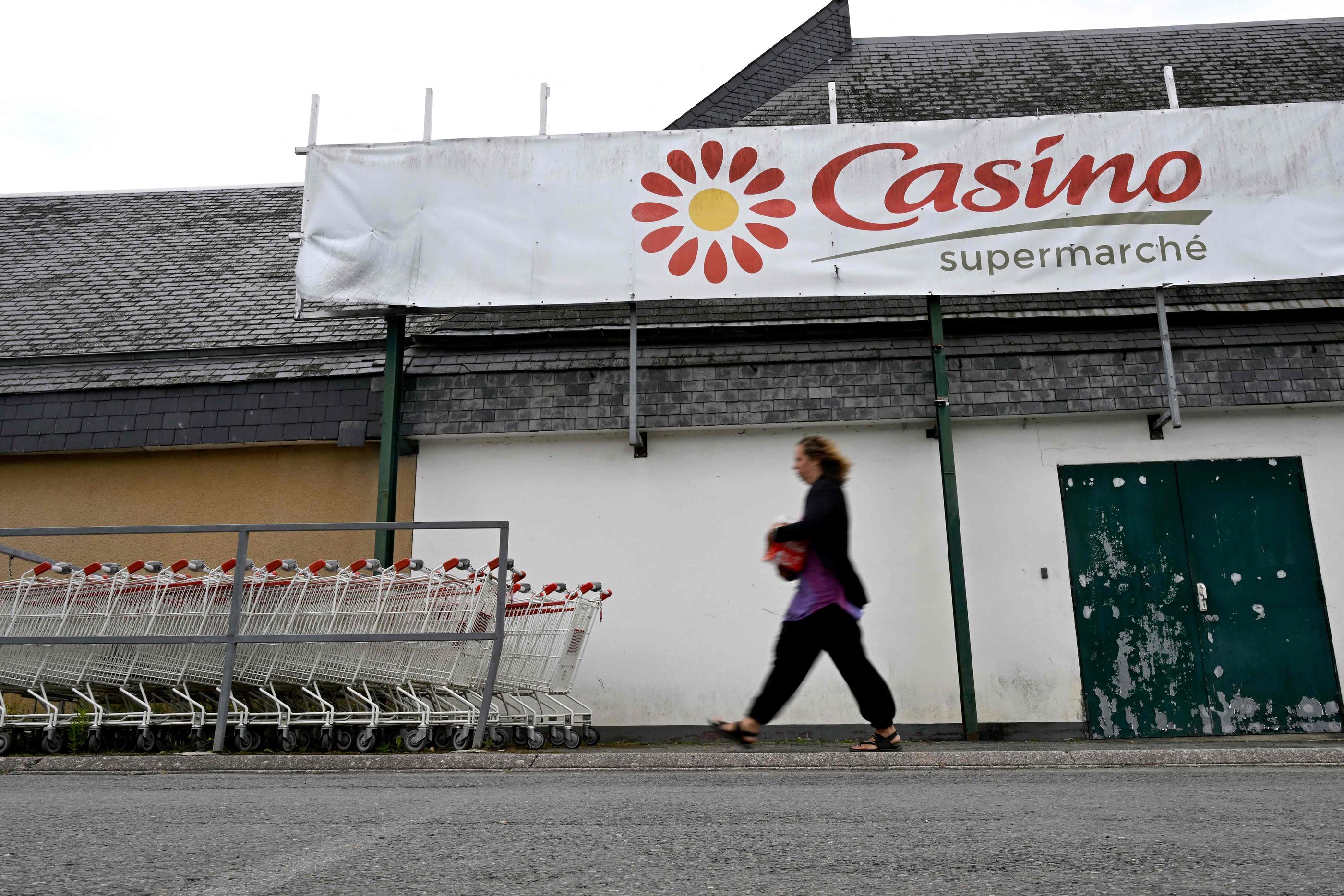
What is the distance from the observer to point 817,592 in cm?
586

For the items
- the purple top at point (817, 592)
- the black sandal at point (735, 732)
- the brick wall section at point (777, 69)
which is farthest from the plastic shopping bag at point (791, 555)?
the brick wall section at point (777, 69)

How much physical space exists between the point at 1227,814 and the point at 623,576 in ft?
22.9

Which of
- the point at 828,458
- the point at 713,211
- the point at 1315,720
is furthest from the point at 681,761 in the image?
the point at 1315,720

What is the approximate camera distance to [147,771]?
23.1 feet

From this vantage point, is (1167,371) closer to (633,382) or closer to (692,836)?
(633,382)

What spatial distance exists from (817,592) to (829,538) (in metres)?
0.31

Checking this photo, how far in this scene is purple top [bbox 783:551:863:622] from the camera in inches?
230

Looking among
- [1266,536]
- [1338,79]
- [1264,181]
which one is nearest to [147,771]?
[1266,536]

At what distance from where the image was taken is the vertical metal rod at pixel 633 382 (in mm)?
10664

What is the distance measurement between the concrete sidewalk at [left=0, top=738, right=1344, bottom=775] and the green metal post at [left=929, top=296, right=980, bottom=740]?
2.23 m

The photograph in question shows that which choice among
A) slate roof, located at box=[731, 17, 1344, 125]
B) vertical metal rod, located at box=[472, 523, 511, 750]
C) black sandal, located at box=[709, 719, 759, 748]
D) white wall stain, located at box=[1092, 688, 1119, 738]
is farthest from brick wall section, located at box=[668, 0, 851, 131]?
black sandal, located at box=[709, 719, 759, 748]

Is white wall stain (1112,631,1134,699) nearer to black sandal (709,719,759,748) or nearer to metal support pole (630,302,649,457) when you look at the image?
metal support pole (630,302,649,457)

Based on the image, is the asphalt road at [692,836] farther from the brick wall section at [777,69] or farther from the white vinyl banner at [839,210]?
the brick wall section at [777,69]

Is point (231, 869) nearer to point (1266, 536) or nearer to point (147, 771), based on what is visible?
point (147, 771)
